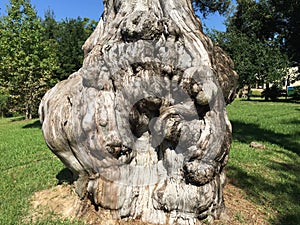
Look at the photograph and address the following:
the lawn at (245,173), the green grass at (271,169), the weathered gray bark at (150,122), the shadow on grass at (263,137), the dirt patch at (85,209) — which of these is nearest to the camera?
the weathered gray bark at (150,122)

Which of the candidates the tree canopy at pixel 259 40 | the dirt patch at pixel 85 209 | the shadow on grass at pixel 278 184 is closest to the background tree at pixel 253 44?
the tree canopy at pixel 259 40

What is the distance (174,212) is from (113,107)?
4.43 ft

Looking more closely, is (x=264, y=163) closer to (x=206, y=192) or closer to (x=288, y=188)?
(x=288, y=188)

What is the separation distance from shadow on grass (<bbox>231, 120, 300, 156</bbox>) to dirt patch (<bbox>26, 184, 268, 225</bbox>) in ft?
13.7

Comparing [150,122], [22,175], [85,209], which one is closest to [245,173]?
[150,122]

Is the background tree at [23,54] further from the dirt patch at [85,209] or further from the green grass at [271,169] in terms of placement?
the dirt patch at [85,209]

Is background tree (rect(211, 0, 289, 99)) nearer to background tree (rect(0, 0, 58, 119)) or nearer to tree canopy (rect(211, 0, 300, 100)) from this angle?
tree canopy (rect(211, 0, 300, 100))

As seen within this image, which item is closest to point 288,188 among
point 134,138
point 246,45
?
point 134,138

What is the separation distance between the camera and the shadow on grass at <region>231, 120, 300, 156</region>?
8.49 metres

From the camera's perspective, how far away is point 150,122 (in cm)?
355

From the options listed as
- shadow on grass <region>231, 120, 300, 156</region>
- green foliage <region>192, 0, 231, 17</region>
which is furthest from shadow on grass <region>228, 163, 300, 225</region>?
green foliage <region>192, 0, 231, 17</region>

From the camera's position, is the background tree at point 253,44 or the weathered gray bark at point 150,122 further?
the background tree at point 253,44

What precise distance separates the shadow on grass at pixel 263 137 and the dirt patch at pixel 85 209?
4.18m

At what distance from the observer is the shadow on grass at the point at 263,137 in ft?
27.9
